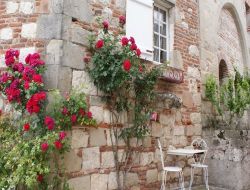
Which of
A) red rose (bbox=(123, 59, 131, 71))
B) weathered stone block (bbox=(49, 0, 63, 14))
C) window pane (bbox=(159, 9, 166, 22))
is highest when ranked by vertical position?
window pane (bbox=(159, 9, 166, 22))

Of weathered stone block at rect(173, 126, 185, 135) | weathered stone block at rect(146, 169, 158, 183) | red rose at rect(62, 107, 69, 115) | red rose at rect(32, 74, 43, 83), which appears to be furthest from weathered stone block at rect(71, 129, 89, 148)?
weathered stone block at rect(173, 126, 185, 135)

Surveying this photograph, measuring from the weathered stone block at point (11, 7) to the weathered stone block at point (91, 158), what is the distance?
2111 mm

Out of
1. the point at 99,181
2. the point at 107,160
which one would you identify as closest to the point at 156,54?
the point at 107,160

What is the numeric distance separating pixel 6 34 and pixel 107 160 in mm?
2201

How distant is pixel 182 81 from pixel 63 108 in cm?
256

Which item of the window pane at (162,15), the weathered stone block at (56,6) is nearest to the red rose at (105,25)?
the weathered stone block at (56,6)

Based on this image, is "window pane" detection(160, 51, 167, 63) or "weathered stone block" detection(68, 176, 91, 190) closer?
"weathered stone block" detection(68, 176, 91, 190)

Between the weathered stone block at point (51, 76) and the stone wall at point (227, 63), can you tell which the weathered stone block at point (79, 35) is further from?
the stone wall at point (227, 63)

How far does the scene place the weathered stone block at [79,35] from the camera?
382cm

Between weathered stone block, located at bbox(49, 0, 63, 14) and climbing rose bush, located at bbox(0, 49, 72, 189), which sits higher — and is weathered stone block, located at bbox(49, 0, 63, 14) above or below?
above

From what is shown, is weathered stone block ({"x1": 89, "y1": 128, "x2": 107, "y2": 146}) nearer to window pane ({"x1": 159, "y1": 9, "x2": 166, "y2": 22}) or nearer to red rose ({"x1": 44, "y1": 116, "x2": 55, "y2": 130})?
red rose ({"x1": 44, "y1": 116, "x2": 55, "y2": 130})

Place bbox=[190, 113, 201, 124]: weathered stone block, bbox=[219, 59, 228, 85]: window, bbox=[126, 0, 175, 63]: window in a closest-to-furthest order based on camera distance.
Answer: bbox=[126, 0, 175, 63]: window → bbox=[190, 113, 201, 124]: weathered stone block → bbox=[219, 59, 228, 85]: window

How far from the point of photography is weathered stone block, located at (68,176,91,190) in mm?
3567

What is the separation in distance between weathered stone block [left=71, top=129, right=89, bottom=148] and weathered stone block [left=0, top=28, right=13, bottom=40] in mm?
1558
